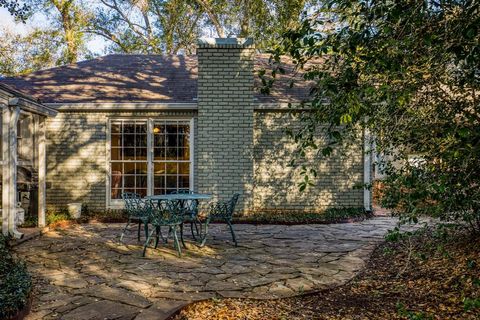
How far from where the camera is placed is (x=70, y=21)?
76.0 feet

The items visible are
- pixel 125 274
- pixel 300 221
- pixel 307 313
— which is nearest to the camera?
pixel 307 313

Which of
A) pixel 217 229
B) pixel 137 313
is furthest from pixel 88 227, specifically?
pixel 137 313

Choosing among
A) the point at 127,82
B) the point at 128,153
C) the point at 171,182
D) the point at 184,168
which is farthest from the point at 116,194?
the point at 127,82

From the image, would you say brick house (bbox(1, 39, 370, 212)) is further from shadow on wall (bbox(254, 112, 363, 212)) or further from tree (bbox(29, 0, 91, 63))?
tree (bbox(29, 0, 91, 63))

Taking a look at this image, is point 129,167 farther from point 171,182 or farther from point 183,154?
point 183,154

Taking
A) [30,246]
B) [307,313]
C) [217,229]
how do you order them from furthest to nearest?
[217,229], [30,246], [307,313]

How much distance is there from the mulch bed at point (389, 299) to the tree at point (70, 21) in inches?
872

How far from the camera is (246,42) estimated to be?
32.4 ft

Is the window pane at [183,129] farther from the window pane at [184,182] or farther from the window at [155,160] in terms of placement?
the window pane at [184,182]

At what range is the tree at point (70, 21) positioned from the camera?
889 inches

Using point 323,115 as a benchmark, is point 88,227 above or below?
below

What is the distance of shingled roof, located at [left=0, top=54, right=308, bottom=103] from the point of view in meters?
10.7

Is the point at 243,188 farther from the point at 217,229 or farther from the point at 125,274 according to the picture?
the point at 125,274

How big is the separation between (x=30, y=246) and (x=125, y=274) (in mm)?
2630
